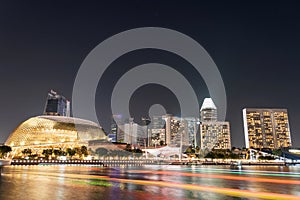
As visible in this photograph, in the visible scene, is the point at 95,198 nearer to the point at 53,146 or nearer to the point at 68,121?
the point at 53,146

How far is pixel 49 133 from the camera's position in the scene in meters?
133

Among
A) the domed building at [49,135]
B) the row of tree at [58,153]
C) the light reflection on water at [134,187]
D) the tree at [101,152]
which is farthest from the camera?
the domed building at [49,135]

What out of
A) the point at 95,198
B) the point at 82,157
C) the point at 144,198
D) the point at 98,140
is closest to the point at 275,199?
the point at 144,198

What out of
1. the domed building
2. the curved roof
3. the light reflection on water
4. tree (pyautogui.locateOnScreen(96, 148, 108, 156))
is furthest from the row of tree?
the light reflection on water

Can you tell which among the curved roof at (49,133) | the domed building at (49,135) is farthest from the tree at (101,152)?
the curved roof at (49,133)

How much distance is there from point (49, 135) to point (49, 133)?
1237mm

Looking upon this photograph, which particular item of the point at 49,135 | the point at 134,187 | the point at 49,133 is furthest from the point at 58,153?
the point at 134,187

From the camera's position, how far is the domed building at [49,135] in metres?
128

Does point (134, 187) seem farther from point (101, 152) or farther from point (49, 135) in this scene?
point (49, 135)

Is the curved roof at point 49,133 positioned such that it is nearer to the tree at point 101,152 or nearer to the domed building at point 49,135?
the domed building at point 49,135

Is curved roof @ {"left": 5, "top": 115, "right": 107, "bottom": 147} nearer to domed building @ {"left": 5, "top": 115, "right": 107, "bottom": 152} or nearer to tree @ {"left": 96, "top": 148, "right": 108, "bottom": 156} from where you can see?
domed building @ {"left": 5, "top": 115, "right": 107, "bottom": 152}

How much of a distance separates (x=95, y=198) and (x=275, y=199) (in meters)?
6.84

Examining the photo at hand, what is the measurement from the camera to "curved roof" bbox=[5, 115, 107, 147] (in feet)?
425

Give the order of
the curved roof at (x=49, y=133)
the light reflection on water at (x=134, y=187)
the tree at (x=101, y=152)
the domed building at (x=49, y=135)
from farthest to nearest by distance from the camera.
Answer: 1. the curved roof at (x=49, y=133)
2. the domed building at (x=49, y=135)
3. the tree at (x=101, y=152)
4. the light reflection on water at (x=134, y=187)
